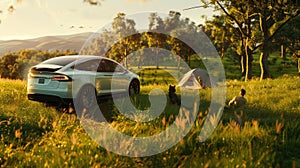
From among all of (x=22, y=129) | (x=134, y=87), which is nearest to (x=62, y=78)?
(x=22, y=129)

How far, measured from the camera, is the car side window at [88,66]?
10115 millimetres

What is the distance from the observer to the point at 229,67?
6209cm

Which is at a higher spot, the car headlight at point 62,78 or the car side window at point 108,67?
the car side window at point 108,67

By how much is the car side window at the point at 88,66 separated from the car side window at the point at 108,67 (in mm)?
196

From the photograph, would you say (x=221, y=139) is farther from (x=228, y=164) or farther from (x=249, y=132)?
(x=228, y=164)

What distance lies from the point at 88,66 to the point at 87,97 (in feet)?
3.68

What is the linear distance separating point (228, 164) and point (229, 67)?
5984 centimetres

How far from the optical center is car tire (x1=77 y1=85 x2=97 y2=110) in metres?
10.0

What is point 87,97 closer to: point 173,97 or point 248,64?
point 173,97

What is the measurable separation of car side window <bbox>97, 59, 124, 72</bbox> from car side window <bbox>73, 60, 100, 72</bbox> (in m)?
0.20

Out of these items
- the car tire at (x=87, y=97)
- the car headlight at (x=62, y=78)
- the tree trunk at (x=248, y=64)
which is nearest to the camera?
the car headlight at (x=62, y=78)

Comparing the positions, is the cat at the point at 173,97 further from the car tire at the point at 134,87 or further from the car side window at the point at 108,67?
the car tire at the point at 134,87

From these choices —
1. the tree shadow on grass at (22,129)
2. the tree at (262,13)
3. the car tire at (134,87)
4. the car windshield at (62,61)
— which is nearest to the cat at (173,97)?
the car tire at (134,87)

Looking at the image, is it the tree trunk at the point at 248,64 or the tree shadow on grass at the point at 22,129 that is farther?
the tree trunk at the point at 248,64
